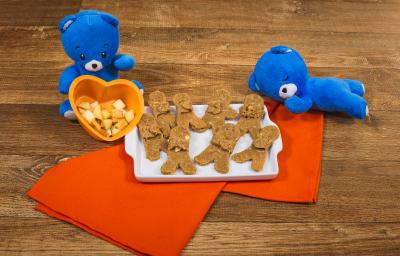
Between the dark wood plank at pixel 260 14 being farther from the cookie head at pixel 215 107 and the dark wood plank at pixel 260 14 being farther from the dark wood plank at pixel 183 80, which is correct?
the cookie head at pixel 215 107

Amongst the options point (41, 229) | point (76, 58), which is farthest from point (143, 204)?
point (76, 58)

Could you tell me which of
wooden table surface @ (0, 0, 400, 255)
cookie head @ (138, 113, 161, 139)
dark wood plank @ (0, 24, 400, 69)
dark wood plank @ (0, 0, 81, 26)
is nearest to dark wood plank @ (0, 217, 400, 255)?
wooden table surface @ (0, 0, 400, 255)

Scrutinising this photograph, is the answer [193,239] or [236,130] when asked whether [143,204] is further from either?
[236,130]

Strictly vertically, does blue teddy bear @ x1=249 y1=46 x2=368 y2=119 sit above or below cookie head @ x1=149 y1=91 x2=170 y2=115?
above

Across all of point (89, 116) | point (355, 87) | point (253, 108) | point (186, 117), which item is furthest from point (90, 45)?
point (355, 87)

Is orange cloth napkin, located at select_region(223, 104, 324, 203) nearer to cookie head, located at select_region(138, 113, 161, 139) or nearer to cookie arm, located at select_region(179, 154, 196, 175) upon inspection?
cookie arm, located at select_region(179, 154, 196, 175)

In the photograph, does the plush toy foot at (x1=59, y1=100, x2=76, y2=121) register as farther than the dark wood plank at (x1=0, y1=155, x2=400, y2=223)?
Yes

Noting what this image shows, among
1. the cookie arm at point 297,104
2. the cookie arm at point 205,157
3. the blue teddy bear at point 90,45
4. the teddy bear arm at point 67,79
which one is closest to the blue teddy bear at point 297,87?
the cookie arm at point 297,104

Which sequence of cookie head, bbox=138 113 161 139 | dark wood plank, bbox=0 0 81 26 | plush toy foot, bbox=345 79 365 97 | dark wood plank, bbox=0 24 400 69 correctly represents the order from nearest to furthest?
cookie head, bbox=138 113 161 139 < plush toy foot, bbox=345 79 365 97 < dark wood plank, bbox=0 24 400 69 < dark wood plank, bbox=0 0 81 26
